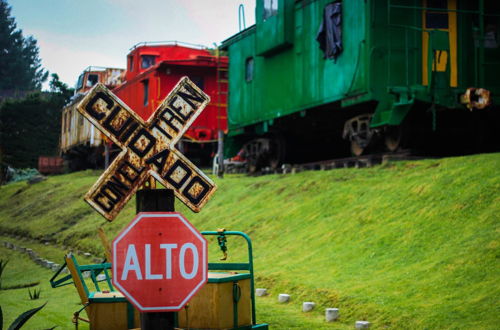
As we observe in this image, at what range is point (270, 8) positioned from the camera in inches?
896

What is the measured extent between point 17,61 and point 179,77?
73.4 metres

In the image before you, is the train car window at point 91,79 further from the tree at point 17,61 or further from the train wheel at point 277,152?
the tree at point 17,61

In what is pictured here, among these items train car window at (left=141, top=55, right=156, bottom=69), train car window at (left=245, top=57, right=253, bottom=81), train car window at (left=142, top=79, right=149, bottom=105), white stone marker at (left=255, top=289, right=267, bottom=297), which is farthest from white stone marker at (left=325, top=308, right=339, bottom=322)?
train car window at (left=141, top=55, right=156, bottom=69)

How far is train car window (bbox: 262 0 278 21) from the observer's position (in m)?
22.4

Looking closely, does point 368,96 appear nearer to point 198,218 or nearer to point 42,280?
point 198,218

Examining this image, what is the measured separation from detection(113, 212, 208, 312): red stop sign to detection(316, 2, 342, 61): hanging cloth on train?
47.8ft

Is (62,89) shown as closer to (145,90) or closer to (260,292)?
(145,90)

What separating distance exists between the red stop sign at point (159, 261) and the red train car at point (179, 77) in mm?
25161

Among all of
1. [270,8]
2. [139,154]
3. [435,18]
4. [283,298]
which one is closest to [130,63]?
[270,8]

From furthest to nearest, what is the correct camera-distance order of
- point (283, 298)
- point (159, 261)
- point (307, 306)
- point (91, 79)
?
point (91, 79), point (283, 298), point (307, 306), point (159, 261)

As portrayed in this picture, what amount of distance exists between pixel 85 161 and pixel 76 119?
11.4 feet

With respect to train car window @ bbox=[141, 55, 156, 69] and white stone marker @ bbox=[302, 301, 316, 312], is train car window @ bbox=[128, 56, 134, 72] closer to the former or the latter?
train car window @ bbox=[141, 55, 156, 69]

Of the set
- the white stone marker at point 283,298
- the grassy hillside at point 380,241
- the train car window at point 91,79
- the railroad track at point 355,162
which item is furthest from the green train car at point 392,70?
the train car window at point 91,79

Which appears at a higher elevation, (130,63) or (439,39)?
(130,63)
